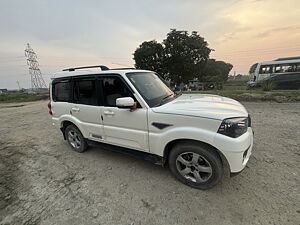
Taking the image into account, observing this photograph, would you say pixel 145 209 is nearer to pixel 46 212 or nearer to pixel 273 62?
pixel 46 212

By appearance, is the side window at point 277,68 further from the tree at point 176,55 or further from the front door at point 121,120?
the front door at point 121,120

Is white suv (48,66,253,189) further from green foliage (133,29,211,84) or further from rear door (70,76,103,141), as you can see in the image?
green foliage (133,29,211,84)

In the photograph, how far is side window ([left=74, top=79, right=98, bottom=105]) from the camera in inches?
113

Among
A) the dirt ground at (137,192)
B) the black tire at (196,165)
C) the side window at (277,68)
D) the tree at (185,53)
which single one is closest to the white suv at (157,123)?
the black tire at (196,165)

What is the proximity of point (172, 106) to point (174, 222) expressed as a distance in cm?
150

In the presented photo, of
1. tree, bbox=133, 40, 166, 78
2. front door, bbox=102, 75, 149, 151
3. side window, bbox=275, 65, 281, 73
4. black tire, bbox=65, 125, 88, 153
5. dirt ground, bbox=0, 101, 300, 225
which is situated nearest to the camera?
dirt ground, bbox=0, 101, 300, 225

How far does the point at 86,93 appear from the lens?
Answer: 3.02 metres

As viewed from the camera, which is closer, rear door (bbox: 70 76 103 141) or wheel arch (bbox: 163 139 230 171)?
wheel arch (bbox: 163 139 230 171)

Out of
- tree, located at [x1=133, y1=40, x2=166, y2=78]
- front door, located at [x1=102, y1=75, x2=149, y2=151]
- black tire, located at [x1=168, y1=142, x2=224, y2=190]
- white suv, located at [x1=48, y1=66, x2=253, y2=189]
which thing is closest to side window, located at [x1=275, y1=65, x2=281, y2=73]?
white suv, located at [x1=48, y1=66, x2=253, y2=189]

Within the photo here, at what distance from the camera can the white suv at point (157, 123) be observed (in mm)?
1918

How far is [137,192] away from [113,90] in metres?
1.75

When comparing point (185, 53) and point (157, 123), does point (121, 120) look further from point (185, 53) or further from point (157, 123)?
point (185, 53)

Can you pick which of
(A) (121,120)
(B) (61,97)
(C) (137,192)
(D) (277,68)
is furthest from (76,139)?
(D) (277,68)

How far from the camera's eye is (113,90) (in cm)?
268
